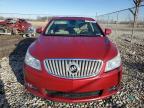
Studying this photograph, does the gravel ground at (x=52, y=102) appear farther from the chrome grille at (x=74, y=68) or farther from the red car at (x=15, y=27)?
the red car at (x=15, y=27)

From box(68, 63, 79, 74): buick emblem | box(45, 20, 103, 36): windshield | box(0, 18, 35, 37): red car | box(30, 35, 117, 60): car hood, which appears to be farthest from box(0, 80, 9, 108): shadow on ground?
box(0, 18, 35, 37): red car

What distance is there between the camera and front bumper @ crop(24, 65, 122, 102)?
4.17 m

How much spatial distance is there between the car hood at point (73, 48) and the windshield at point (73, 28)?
0.52 meters

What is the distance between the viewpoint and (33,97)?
4875 millimetres

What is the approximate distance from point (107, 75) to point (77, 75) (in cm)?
52

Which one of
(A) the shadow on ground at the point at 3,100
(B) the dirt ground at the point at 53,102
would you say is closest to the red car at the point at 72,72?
(B) the dirt ground at the point at 53,102

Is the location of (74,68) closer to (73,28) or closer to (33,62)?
(33,62)

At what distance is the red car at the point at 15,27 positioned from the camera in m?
17.7

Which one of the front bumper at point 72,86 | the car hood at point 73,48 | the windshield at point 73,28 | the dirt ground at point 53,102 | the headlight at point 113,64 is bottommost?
the dirt ground at point 53,102

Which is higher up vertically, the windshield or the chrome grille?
the windshield

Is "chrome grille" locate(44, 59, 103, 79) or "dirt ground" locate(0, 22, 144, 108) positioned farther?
"dirt ground" locate(0, 22, 144, 108)

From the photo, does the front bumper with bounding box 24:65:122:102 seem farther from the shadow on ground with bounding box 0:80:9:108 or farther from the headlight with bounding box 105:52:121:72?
the shadow on ground with bounding box 0:80:9:108

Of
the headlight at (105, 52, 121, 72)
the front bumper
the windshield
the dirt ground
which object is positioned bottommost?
the dirt ground

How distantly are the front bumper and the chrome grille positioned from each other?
0.07 m
